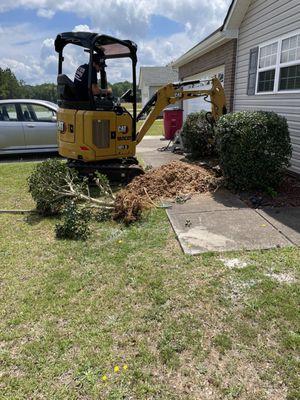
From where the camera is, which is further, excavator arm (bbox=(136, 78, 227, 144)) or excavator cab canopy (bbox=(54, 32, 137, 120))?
excavator arm (bbox=(136, 78, 227, 144))

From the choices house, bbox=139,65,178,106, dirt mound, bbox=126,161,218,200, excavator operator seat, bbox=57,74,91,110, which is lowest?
dirt mound, bbox=126,161,218,200

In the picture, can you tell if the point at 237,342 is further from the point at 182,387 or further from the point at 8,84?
the point at 8,84

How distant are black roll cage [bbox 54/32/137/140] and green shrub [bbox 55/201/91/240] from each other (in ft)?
9.14

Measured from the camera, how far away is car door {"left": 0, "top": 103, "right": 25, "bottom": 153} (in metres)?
11.1

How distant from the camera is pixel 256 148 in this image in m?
6.23

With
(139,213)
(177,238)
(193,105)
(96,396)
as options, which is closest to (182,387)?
(96,396)

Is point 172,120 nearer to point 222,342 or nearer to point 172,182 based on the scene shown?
point 172,182

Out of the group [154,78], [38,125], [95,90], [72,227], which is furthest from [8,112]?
[154,78]

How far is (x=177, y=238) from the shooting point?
473 cm

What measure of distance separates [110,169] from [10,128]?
5.27 m

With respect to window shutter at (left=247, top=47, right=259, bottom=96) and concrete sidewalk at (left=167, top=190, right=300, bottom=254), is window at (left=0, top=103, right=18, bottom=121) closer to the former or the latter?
window shutter at (left=247, top=47, right=259, bottom=96)

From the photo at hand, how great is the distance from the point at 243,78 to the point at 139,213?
6.41 m

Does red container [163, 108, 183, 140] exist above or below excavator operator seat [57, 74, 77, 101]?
below

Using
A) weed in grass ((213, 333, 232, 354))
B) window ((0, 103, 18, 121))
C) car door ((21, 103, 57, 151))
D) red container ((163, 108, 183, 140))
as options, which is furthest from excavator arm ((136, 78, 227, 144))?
weed in grass ((213, 333, 232, 354))
